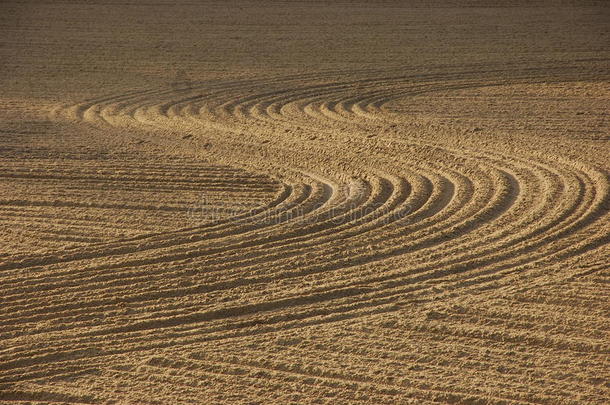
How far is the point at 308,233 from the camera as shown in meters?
6.53

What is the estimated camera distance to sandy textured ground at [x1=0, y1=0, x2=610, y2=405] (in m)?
4.68

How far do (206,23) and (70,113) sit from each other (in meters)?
6.94

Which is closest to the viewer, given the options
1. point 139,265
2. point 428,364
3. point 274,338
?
point 428,364

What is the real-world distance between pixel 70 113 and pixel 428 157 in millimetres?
5089

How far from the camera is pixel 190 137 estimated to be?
31.0 feet

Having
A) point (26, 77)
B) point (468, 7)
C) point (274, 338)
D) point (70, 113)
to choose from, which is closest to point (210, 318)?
point (274, 338)

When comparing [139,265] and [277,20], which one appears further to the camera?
[277,20]

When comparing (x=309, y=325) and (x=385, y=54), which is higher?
(x=385, y=54)

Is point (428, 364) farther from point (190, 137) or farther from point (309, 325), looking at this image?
point (190, 137)

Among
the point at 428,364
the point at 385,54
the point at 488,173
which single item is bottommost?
the point at 428,364

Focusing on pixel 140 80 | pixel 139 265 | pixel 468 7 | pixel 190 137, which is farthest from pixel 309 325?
pixel 468 7

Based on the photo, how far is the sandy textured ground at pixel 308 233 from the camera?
468cm

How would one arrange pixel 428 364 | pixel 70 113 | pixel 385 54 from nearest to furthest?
pixel 428 364
pixel 70 113
pixel 385 54

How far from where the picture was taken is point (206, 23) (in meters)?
17.1
